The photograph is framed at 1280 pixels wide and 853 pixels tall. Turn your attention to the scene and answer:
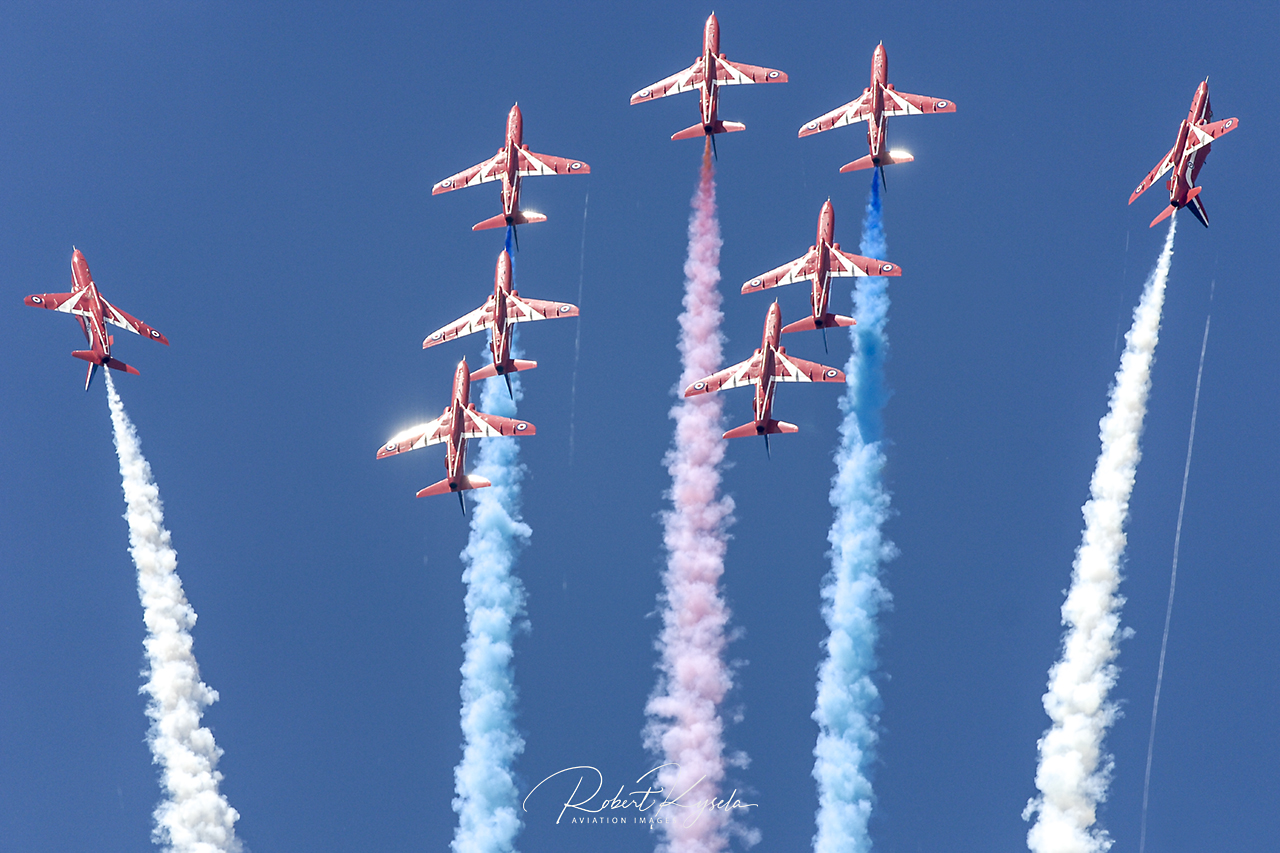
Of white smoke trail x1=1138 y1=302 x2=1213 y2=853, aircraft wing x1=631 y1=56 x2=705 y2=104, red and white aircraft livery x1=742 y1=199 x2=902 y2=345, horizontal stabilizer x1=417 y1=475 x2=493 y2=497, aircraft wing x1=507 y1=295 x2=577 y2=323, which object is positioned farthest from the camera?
white smoke trail x1=1138 y1=302 x2=1213 y2=853

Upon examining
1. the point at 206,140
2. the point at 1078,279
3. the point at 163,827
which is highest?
the point at 206,140

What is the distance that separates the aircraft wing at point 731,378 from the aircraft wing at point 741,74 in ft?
45.4

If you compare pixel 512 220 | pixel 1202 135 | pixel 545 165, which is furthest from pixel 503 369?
pixel 1202 135

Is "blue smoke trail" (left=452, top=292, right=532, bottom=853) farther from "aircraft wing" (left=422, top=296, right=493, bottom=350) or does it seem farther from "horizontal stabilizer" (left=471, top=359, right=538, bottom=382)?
"horizontal stabilizer" (left=471, top=359, right=538, bottom=382)

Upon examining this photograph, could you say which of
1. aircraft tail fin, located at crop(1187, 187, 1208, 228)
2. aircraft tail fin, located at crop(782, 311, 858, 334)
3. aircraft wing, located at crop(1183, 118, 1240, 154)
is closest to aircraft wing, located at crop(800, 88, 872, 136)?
aircraft tail fin, located at crop(782, 311, 858, 334)

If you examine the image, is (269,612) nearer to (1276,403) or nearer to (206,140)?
(206,140)

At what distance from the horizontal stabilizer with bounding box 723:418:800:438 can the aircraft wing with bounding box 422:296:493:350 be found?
550 inches

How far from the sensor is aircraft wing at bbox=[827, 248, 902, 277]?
88.6 meters

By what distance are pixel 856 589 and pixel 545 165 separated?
24.9 meters

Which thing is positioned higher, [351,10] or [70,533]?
[351,10]

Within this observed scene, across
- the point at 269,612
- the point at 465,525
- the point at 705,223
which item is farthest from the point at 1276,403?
the point at 269,612

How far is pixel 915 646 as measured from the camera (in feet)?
350

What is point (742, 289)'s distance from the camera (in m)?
91.4

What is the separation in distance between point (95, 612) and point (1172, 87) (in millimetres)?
69781
